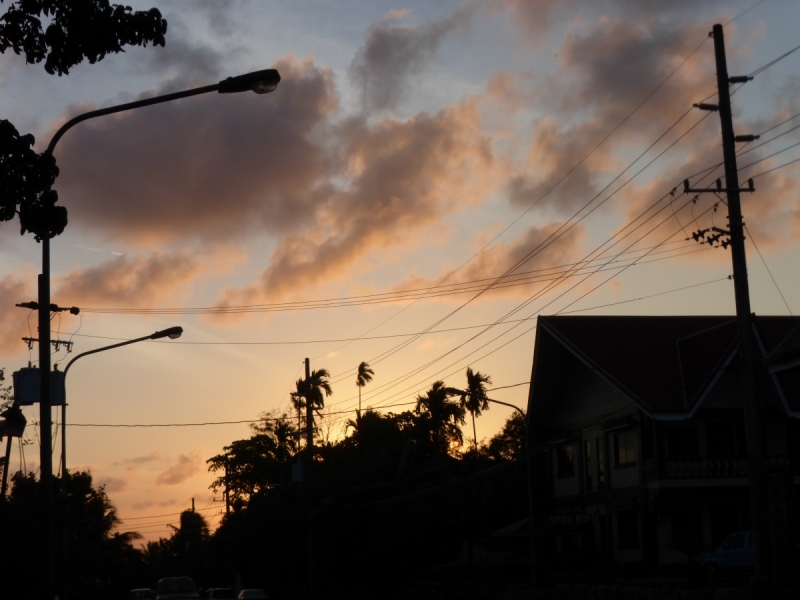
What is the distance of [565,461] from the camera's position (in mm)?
47688

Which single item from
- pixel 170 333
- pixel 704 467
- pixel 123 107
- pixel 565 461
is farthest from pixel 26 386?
pixel 565 461

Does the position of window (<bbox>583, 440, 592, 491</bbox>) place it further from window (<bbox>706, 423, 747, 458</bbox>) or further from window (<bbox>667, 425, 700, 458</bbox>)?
window (<bbox>706, 423, 747, 458</bbox>)

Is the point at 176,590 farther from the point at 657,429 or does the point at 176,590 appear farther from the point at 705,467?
the point at 705,467

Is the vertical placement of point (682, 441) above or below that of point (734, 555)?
above

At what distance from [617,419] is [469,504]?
1325cm

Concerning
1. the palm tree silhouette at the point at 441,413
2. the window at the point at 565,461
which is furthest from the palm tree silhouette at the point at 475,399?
the window at the point at 565,461

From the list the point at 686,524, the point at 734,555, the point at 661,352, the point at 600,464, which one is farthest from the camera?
the point at 600,464

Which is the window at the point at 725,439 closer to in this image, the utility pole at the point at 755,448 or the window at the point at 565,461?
the window at the point at 565,461

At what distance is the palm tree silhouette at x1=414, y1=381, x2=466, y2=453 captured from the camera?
9769cm

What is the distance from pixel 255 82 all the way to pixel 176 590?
120ft

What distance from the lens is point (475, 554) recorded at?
5459 cm

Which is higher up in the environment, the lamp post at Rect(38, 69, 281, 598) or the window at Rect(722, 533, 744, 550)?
the lamp post at Rect(38, 69, 281, 598)

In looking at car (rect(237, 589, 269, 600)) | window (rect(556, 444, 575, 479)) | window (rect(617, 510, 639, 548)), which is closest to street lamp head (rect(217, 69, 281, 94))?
window (rect(617, 510, 639, 548))

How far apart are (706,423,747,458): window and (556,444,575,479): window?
790 cm
